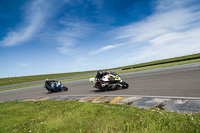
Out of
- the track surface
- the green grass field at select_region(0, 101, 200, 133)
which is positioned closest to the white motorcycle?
the track surface

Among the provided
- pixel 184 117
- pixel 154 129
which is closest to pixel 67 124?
pixel 154 129

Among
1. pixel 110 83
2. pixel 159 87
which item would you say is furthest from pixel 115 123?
pixel 110 83

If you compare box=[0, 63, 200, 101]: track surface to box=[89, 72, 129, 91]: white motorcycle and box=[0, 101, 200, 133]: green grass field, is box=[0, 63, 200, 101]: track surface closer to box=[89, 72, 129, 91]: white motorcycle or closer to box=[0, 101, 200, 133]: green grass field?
box=[89, 72, 129, 91]: white motorcycle

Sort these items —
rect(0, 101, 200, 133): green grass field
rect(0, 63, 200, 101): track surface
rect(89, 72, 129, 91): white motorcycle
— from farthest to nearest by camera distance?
rect(89, 72, 129, 91): white motorcycle → rect(0, 63, 200, 101): track surface → rect(0, 101, 200, 133): green grass field

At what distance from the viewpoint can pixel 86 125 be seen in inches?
149

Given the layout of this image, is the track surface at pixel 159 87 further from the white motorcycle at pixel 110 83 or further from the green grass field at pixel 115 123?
the green grass field at pixel 115 123

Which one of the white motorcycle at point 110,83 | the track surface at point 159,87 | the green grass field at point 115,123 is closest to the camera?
the green grass field at point 115,123

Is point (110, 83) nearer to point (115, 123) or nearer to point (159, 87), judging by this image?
point (159, 87)

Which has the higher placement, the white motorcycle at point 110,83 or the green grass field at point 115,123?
the white motorcycle at point 110,83

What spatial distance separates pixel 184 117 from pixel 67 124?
302cm

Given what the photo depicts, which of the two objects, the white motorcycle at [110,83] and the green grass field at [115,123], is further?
the white motorcycle at [110,83]

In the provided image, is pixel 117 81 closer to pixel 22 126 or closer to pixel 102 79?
pixel 102 79

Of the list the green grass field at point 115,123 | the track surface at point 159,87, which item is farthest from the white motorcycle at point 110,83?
the green grass field at point 115,123

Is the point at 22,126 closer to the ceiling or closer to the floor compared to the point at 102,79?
closer to the floor
